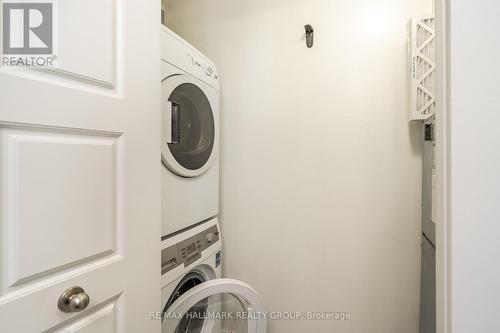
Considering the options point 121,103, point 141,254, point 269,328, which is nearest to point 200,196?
point 141,254

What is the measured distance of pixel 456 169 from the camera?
504 mm

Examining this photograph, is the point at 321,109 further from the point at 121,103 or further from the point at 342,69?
the point at 121,103

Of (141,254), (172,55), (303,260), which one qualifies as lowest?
(303,260)

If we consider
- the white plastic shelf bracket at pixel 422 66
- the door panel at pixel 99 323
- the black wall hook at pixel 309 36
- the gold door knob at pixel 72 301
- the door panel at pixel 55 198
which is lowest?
the door panel at pixel 99 323

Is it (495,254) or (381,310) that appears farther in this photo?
(381,310)

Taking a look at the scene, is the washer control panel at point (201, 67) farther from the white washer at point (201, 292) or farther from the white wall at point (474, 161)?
the white wall at point (474, 161)

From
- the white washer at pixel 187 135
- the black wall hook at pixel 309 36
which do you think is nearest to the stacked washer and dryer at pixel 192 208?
the white washer at pixel 187 135

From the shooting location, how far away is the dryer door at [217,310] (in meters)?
0.99

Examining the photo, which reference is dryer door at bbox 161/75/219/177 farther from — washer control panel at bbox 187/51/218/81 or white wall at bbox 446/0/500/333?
white wall at bbox 446/0/500/333

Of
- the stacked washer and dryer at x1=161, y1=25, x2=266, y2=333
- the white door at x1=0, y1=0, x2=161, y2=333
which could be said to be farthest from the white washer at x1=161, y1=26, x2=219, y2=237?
the white door at x1=0, y1=0, x2=161, y2=333

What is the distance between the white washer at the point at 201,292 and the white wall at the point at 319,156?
0.78 feet

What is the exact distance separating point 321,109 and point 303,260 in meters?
0.89

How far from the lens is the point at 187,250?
103 centimetres

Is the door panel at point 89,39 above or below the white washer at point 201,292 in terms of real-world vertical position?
above
